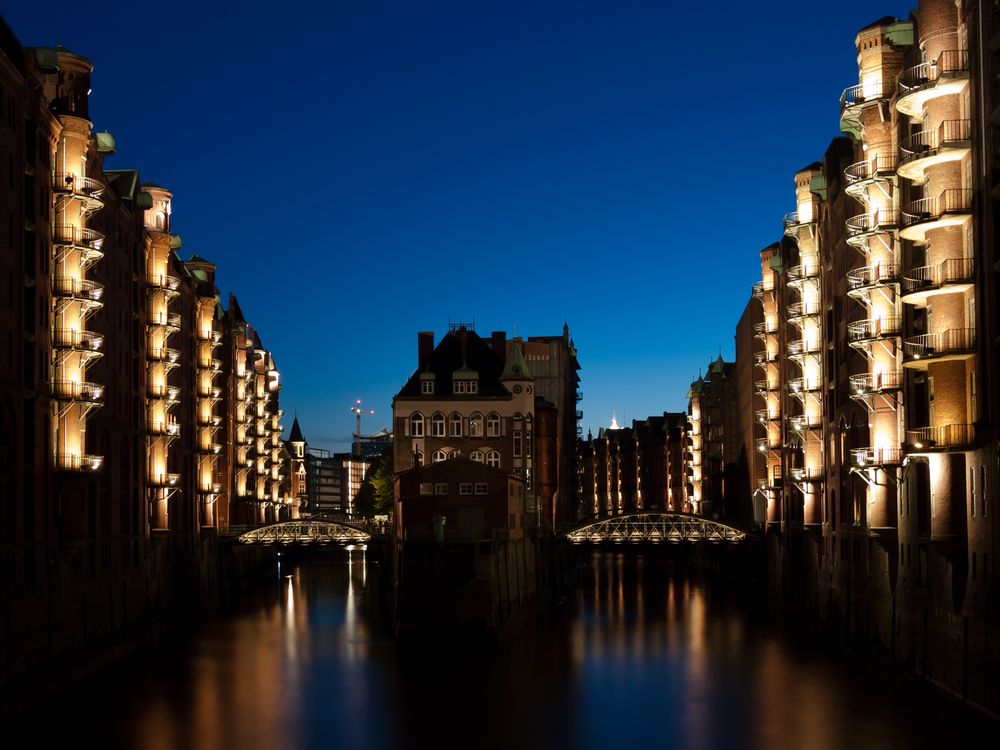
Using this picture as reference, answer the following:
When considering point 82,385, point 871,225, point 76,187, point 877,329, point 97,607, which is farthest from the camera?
point 97,607

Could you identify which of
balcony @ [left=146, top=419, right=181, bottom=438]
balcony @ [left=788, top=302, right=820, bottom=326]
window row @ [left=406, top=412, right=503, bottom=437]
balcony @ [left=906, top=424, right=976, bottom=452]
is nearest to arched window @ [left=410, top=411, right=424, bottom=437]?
window row @ [left=406, top=412, right=503, bottom=437]

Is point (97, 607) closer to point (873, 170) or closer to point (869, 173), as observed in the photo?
point (869, 173)

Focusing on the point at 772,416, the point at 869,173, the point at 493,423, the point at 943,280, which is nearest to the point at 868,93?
the point at 869,173

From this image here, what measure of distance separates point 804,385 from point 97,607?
38566mm

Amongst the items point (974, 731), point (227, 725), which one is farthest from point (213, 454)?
point (974, 731)

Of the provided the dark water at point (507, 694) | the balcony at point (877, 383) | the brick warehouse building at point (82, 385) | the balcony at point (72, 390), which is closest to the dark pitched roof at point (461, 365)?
the brick warehouse building at point (82, 385)

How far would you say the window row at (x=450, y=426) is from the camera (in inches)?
4158

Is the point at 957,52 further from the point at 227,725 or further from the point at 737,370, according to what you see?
the point at 737,370

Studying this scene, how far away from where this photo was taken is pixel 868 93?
2159 inches

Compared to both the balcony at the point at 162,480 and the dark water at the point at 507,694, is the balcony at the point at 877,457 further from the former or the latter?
the balcony at the point at 162,480

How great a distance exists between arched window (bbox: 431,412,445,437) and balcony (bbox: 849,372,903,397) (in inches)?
2035

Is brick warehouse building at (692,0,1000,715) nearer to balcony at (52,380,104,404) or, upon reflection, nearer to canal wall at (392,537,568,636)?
canal wall at (392,537,568,636)

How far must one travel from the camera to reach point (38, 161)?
53406 mm

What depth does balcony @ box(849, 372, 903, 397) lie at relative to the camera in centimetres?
5328
